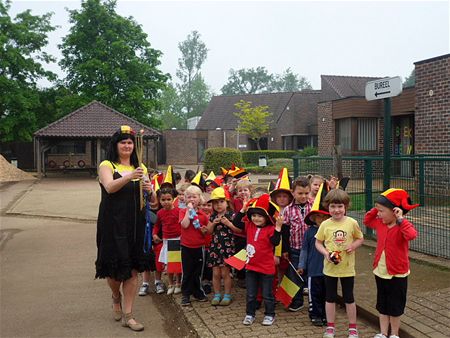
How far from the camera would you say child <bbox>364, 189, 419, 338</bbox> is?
3734 millimetres

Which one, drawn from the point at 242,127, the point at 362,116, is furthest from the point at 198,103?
the point at 362,116

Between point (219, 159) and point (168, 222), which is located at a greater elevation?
point (219, 159)

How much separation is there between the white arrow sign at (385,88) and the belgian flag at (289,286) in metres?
2.77

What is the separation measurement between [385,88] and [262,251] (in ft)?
10.1

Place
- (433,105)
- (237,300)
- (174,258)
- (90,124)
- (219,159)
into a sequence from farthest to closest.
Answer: (90,124), (219,159), (433,105), (174,258), (237,300)

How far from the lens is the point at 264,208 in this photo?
14.6ft

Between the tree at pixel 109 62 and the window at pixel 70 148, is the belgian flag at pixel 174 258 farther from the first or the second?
the window at pixel 70 148

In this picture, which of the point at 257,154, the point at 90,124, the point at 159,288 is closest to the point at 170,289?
the point at 159,288

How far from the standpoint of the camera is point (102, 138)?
83.9 ft

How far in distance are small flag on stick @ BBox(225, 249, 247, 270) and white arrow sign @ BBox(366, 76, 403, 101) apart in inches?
116

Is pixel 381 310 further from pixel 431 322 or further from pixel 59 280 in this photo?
pixel 59 280

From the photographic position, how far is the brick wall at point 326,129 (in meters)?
22.4

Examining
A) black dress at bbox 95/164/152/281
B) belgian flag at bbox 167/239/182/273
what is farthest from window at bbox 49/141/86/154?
black dress at bbox 95/164/152/281

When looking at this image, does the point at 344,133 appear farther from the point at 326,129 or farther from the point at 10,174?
the point at 10,174
